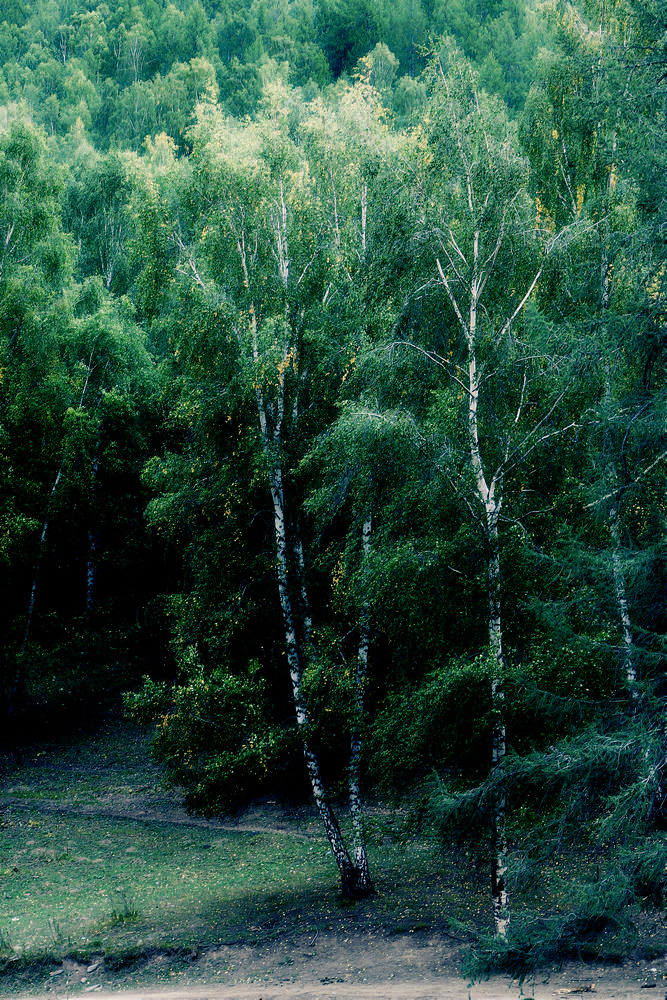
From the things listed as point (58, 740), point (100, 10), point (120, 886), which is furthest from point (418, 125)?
point (100, 10)

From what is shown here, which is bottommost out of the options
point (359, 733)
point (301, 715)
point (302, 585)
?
point (359, 733)

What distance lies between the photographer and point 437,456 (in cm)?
1042

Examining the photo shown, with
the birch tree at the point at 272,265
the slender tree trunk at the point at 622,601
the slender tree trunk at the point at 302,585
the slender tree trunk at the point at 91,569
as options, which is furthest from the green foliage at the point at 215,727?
the slender tree trunk at the point at 91,569

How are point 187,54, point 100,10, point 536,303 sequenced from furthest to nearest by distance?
point 100,10 < point 187,54 < point 536,303

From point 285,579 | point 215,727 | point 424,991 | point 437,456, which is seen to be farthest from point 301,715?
point 437,456

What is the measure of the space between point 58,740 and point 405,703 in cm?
1668

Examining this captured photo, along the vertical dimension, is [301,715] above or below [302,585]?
below

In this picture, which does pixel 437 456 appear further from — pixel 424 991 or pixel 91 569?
pixel 91 569

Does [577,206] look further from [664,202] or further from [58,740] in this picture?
[58,740]

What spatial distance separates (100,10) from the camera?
263 feet

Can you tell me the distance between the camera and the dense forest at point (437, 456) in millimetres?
8133

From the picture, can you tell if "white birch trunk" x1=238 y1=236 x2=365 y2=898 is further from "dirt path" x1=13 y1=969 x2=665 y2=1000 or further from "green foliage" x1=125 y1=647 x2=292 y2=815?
"dirt path" x1=13 y1=969 x2=665 y2=1000

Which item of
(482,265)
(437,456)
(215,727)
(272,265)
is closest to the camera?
(437,456)

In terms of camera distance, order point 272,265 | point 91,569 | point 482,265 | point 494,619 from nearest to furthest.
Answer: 1. point 494,619
2. point 482,265
3. point 272,265
4. point 91,569
